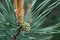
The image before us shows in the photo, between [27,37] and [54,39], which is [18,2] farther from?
[54,39]

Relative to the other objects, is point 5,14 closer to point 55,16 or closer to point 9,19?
point 9,19

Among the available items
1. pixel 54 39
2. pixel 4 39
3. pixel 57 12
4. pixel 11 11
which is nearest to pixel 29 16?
pixel 11 11

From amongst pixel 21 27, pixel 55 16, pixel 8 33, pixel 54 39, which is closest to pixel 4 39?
pixel 8 33

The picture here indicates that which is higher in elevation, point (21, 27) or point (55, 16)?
point (55, 16)

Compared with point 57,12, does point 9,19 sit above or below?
below

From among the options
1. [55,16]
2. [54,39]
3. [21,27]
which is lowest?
[21,27]

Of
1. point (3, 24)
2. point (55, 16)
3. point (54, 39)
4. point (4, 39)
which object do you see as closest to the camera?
point (3, 24)

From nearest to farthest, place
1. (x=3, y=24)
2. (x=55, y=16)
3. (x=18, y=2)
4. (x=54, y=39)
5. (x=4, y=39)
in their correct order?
(x=18, y=2), (x=3, y=24), (x=4, y=39), (x=54, y=39), (x=55, y=16)

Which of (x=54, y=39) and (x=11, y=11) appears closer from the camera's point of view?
(x=11, y=11)

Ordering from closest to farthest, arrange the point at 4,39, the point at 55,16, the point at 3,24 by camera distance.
→ the point at 3,24 → the point at 4,39 → the point at 55,16
